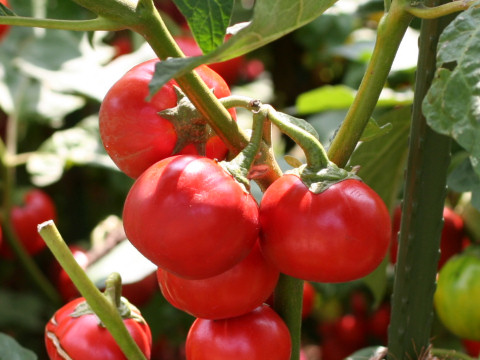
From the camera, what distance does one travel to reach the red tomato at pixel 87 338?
623mm

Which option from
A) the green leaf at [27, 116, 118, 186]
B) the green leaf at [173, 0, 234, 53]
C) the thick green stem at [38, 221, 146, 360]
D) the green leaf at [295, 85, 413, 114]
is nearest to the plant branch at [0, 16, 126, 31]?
the green leaf at [173, 0, 234, 53]

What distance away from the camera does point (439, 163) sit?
2.11 feet

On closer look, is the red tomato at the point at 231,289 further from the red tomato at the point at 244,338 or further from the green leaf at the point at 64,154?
the green leaf at the point at 64,154

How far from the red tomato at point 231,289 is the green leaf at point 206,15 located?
0.55 ft

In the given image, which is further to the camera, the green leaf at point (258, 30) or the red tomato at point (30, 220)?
the red tomato at point (30, 220)

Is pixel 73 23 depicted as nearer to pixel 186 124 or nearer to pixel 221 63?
pixel 186 124

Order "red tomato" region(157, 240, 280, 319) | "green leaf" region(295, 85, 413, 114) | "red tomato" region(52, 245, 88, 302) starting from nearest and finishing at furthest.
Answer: "red tomato" region(157, 240, 280, 319) → "green leaf" region(295, 85, 413, 114) → "red tomato" region(52, 245, 88, 302)

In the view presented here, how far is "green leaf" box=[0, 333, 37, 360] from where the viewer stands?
720 mm

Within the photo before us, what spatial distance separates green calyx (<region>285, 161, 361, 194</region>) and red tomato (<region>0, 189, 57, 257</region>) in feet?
3.13

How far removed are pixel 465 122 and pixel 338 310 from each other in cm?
154

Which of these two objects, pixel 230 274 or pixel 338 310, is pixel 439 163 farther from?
pixel 338 310

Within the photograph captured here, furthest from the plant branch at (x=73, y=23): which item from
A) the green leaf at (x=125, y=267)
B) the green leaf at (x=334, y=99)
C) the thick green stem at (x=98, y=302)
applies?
the green leaf at (x=334, y=99)

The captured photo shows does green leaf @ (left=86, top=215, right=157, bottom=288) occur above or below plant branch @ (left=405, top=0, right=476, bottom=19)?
below

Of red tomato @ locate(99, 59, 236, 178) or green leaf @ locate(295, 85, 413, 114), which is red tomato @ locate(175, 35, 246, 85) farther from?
red tomato @ locate(99, 59, 236, 178)
